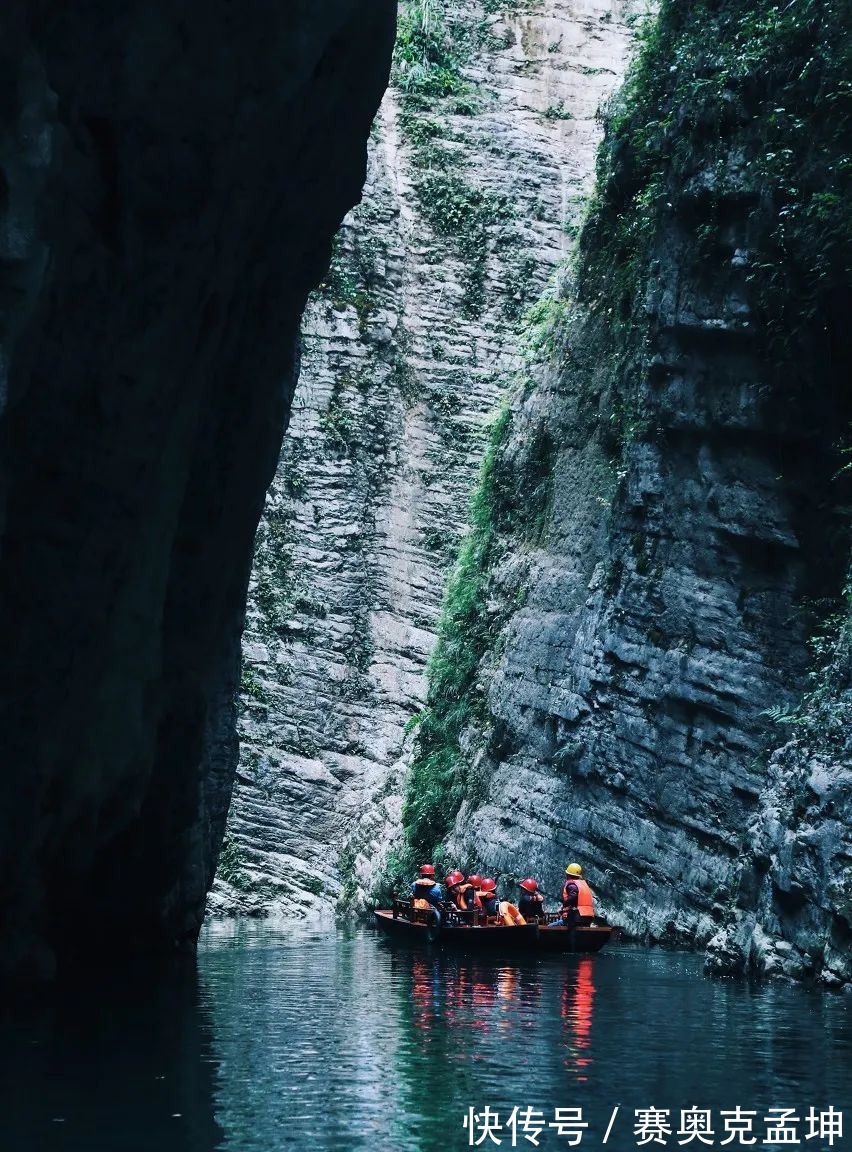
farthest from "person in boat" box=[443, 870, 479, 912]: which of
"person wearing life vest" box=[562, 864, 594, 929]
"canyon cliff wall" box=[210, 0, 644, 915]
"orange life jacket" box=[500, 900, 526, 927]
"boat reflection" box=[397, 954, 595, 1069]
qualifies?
"canyon cliff wall" box=[210, 0, 644, 915]

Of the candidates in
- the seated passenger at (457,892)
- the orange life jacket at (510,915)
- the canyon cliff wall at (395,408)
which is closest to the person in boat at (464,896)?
the seated passenger at (457,892)

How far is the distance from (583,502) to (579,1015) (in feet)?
56.0

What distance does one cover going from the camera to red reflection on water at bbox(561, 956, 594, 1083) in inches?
414

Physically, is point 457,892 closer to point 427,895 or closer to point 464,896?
point 464,896

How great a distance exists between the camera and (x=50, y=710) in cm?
1455

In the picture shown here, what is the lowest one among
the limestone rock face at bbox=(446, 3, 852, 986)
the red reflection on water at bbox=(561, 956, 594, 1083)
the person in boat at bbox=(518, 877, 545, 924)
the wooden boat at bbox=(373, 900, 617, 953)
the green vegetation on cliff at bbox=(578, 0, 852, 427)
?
the wooden boat at bbox=(373, 900, 617, 953)

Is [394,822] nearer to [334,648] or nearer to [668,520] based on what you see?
[334,648]

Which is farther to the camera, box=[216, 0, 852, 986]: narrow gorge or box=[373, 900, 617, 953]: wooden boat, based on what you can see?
box=[216, 0, 852, 986]: narrow gorge

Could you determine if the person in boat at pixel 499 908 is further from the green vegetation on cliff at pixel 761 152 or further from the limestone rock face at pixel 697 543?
the green vegetation on cliff at pixel 761 152

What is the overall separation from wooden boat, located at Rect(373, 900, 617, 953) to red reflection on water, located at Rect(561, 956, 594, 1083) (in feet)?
3.95

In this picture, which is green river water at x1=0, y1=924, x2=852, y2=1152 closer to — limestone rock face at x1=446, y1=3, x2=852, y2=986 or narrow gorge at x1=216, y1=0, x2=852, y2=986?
narrow gorge at x1=216, y1=0, x2=852, y2=986

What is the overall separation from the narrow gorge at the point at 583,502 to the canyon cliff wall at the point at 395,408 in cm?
9

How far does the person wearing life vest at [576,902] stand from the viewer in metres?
22.2

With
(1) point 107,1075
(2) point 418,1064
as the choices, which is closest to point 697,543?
(2) point 418,1064
